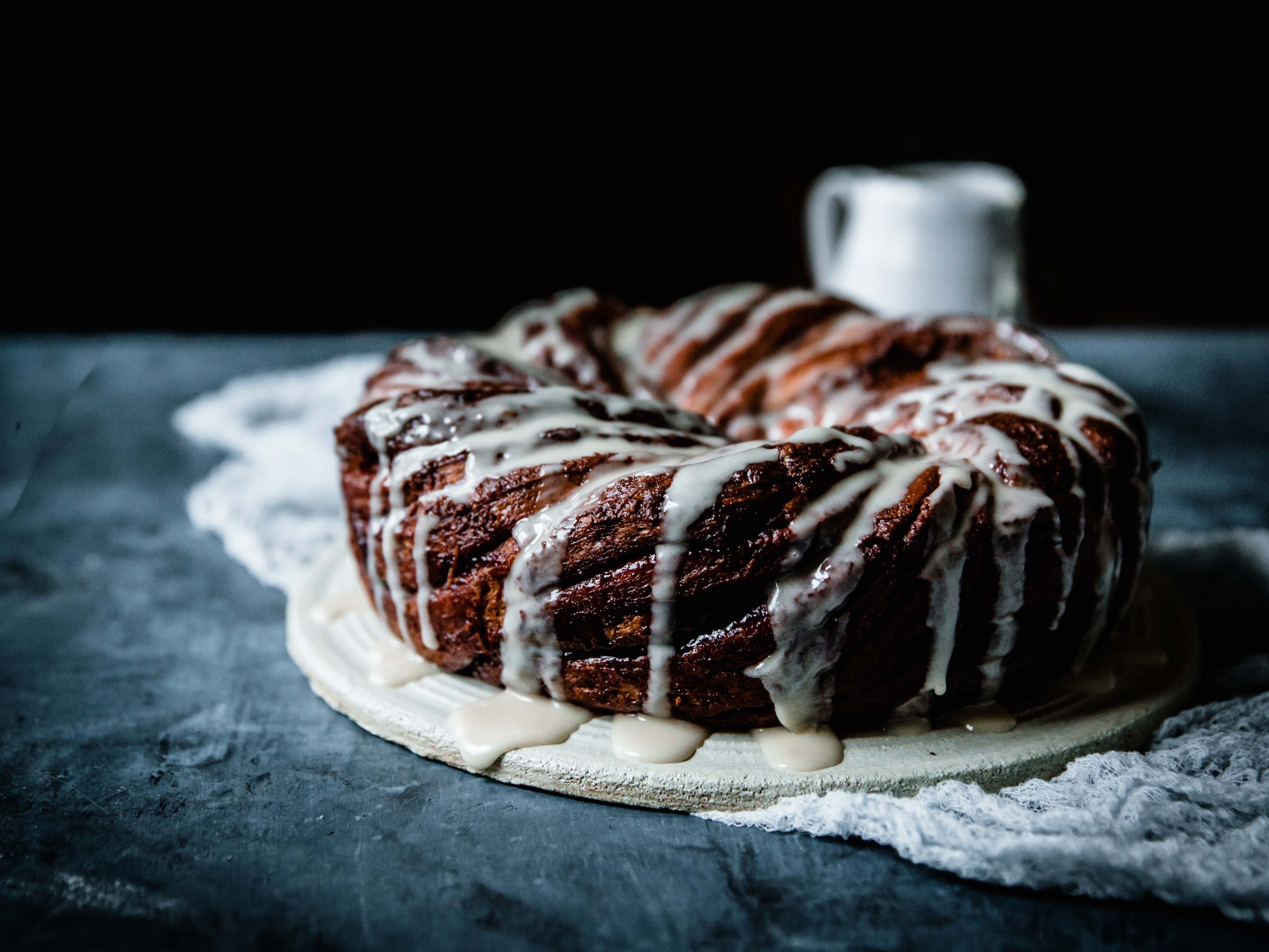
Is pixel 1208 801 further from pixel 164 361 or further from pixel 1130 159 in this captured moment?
pixel 1130 159

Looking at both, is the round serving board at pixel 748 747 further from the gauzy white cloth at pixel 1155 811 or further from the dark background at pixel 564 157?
the dark background at pixel 564 157

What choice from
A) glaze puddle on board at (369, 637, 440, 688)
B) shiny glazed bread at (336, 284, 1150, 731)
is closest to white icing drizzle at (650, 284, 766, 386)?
shiny glazed bread at (336, 284, 1150, 731)

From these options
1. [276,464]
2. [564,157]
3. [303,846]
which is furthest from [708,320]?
[564,157]

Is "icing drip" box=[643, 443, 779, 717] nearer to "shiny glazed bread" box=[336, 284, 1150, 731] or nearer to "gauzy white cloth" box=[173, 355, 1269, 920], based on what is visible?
"shiny glazed bread" box=[336, 284, 1150, 731]

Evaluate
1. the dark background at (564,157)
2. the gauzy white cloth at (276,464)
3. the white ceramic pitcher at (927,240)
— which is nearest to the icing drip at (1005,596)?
the gauzy white cloth at (276,464)

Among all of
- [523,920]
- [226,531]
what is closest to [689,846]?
[523,920]
